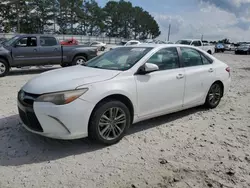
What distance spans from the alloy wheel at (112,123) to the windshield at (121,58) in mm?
762

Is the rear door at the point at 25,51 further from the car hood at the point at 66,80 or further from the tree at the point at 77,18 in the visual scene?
the tree at the point at 77,18

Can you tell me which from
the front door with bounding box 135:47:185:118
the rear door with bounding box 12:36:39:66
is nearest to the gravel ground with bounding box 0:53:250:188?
the front door with bounding box 135:47:185:118

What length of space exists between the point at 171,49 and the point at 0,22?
54.9 metres

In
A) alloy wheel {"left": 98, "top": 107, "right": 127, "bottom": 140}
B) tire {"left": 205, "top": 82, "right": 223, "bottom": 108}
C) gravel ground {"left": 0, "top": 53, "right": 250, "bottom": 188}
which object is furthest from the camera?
tire {"left": 205, "top": 82, "right": 223, "bottom": 108}

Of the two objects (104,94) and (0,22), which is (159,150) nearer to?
(104,94)

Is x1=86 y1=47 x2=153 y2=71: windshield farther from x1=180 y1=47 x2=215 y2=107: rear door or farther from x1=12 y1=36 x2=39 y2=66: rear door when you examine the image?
x1=12 y1=36 x2=39 y2=66: rear door

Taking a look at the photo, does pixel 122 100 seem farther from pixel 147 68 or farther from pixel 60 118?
pixel 60 118

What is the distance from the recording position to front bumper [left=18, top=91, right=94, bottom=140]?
11.2ft

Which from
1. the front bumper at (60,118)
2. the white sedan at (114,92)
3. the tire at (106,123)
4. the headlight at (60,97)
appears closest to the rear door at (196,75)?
the white sedan at (114,92)

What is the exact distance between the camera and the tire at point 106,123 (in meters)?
3.67

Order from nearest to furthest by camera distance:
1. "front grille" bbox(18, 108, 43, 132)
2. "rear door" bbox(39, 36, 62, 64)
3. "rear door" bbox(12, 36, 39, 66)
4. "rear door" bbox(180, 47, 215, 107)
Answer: "front grille" bbox(18, 108, 43, 132), "rear door" bbox(180, 47, 215, 107), "rear door" bbox(12, 36, 39, 66), "rear door" bbox(39, 36, 62, 64)

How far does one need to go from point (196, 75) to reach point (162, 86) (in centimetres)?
106

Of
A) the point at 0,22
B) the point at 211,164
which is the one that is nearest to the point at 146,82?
the point at 211,164

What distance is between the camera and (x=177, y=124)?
4.95 metres
